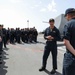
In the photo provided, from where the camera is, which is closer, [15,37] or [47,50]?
[47,50]

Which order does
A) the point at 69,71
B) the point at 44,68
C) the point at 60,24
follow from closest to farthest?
the point at 69,71
the point at 44,68
the point at 60,24

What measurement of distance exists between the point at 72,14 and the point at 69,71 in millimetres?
1011

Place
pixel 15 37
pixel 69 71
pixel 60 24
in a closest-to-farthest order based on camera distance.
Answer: pixel 69 71
pixel 15 37
pixel 60 24

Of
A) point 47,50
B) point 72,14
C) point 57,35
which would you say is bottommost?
point 47,50

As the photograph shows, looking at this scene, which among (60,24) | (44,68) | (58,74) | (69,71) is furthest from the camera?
(60,24)

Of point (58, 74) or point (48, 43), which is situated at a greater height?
point (48, 43)

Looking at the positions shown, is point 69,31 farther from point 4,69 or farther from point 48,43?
point 4,69

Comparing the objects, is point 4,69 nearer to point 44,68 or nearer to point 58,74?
point 44,68

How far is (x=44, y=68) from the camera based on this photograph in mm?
9141

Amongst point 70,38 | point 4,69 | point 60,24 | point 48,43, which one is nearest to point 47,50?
point 48,43

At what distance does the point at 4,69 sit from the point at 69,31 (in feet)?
17.8

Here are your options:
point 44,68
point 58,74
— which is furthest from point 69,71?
point 44,68

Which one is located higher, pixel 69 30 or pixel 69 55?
pixel 69 30

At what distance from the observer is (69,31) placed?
14.3 feet
